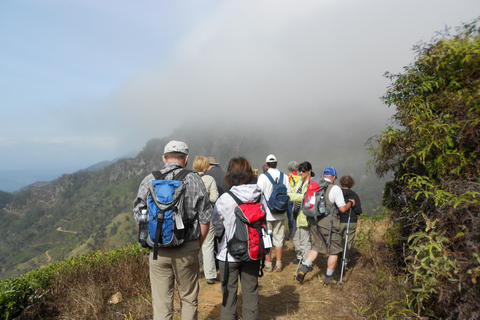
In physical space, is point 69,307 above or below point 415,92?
below

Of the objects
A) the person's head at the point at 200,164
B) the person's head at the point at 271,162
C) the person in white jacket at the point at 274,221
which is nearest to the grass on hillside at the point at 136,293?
the person in white jacket at the point at 274,221

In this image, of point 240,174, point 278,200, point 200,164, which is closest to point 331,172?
point 278,200

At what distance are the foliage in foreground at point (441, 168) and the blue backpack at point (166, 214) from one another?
2.47m

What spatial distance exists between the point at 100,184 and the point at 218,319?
15143cm

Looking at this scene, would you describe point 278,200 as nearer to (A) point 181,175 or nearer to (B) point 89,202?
(A) point 181,175

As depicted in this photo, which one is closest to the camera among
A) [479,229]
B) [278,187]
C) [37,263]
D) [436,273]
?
[479,229]

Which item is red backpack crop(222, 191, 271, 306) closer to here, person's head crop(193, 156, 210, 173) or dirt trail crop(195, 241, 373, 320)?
dirt trail crop(195, 241, 373, 320)

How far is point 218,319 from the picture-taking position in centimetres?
392

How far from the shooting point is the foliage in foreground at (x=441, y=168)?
8.31ft

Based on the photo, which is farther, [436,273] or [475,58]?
[475,58]

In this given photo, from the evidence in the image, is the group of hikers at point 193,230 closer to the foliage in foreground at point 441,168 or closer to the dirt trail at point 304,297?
the dirt trail at point 304,297

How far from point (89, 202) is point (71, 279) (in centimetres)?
13467

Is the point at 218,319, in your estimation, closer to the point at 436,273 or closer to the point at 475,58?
the point at 436,273

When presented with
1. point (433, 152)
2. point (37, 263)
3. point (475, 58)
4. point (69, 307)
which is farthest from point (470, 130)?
point (37, 263)
